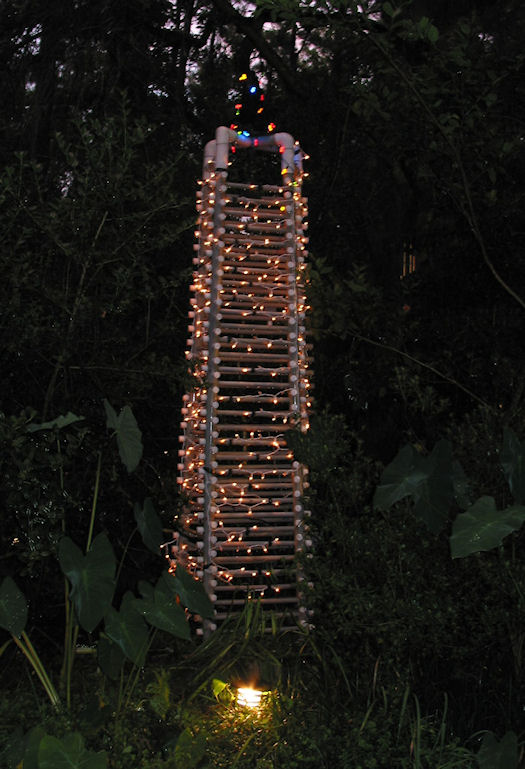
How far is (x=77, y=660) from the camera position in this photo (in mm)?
5309

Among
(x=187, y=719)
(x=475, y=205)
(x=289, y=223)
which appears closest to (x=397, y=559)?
(x=187, y=719)

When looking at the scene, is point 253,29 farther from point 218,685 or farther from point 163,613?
point 163,613

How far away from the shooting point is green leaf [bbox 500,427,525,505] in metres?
3.61

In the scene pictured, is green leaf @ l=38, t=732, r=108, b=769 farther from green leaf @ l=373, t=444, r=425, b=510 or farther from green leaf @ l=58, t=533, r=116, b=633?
green leaf @ l=373, t=444, r=425, b=510

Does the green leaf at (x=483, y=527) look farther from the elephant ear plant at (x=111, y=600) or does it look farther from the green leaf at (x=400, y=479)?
the elephant ear plant at (x=111, y=600)

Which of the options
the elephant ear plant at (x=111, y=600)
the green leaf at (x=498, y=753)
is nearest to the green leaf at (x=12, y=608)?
the elephant ear plant at (x=111, y=600)

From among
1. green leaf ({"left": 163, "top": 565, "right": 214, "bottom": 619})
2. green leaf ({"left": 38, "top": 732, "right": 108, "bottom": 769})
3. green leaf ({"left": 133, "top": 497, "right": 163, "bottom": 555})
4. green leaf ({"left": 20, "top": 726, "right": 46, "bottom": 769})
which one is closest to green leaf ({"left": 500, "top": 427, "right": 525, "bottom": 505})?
green leaf ({"left": 163, "top": 565, "right": 214, "bottom": 619})

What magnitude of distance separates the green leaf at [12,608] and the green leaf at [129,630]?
1.22 ft

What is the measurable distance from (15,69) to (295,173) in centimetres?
384

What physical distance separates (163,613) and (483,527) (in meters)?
1.27

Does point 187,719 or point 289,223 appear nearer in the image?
point 187,719

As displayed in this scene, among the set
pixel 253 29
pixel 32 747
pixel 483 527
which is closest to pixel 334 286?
pixel 483 527

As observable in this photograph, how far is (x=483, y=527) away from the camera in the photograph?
3365 millimetres

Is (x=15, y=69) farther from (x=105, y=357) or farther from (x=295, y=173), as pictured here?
(x=105, y=357)
